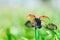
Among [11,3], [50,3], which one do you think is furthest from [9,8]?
[50,3]

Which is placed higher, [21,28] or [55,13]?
[55,13]

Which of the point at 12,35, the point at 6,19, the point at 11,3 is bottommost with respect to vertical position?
the point at 12,35

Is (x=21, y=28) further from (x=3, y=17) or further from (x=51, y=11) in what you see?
(x=51, y=11)

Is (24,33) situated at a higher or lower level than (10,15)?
lower

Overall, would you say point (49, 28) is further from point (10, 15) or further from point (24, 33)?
point (10, 15)

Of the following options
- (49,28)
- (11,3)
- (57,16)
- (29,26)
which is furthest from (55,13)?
(11,3)
